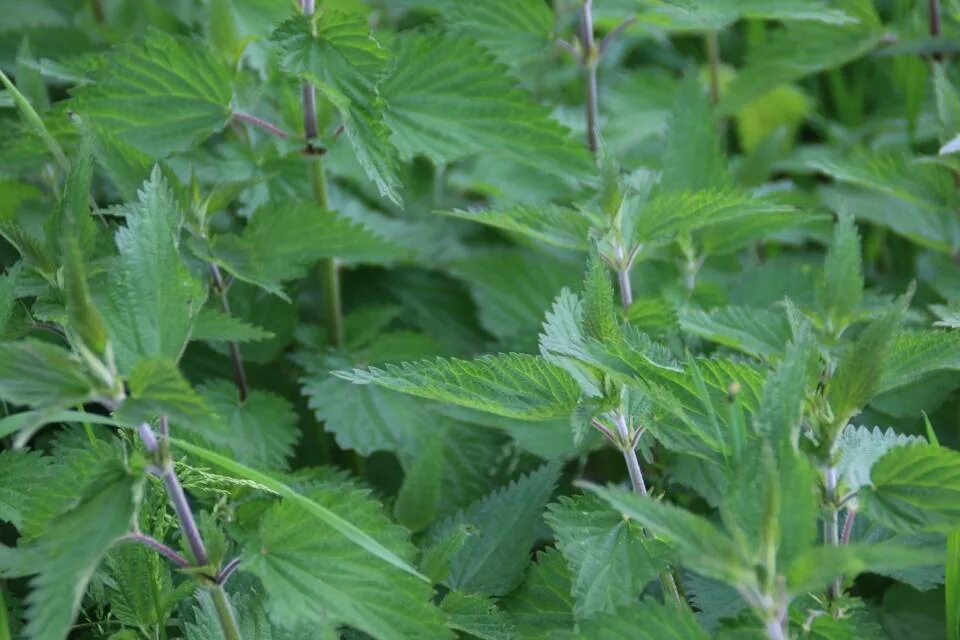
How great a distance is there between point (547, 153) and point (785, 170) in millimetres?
1103

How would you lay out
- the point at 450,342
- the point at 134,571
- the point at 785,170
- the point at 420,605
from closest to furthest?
the point at 420,605
the point at 134,571
the point at 450,342
the point at 785,170

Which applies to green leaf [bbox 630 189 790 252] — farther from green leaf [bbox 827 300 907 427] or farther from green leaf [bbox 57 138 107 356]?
green leaf [bbox 57 138 107 356]

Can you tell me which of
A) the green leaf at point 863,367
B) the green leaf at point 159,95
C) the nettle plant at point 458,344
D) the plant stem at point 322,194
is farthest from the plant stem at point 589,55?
the green leaf at point 863,367

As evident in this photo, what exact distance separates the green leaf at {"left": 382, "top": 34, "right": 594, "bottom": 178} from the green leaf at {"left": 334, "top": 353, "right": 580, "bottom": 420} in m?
0.49

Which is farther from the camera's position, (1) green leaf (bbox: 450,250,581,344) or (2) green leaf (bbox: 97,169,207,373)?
(1) green leaf (bbox: 450,250,581,344)

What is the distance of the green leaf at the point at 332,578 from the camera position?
3.43ft

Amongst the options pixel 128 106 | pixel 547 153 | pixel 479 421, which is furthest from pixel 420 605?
pixel 128 106

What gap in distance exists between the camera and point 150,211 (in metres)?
1.12

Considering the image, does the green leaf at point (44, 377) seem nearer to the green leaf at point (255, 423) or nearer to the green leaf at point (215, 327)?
the green leaf at point (215, 327)

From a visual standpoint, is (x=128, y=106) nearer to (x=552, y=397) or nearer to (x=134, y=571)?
(x=134, y=571)

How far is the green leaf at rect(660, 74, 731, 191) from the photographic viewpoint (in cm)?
176

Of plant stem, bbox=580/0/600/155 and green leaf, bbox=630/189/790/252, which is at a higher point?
plant stem, bbox=580/0/600/155

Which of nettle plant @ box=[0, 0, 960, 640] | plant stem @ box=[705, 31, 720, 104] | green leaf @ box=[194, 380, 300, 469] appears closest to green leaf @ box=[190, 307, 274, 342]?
nettle plant @ box=[0, 0, 960, 640]

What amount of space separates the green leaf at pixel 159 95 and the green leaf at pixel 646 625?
904 millimetres
